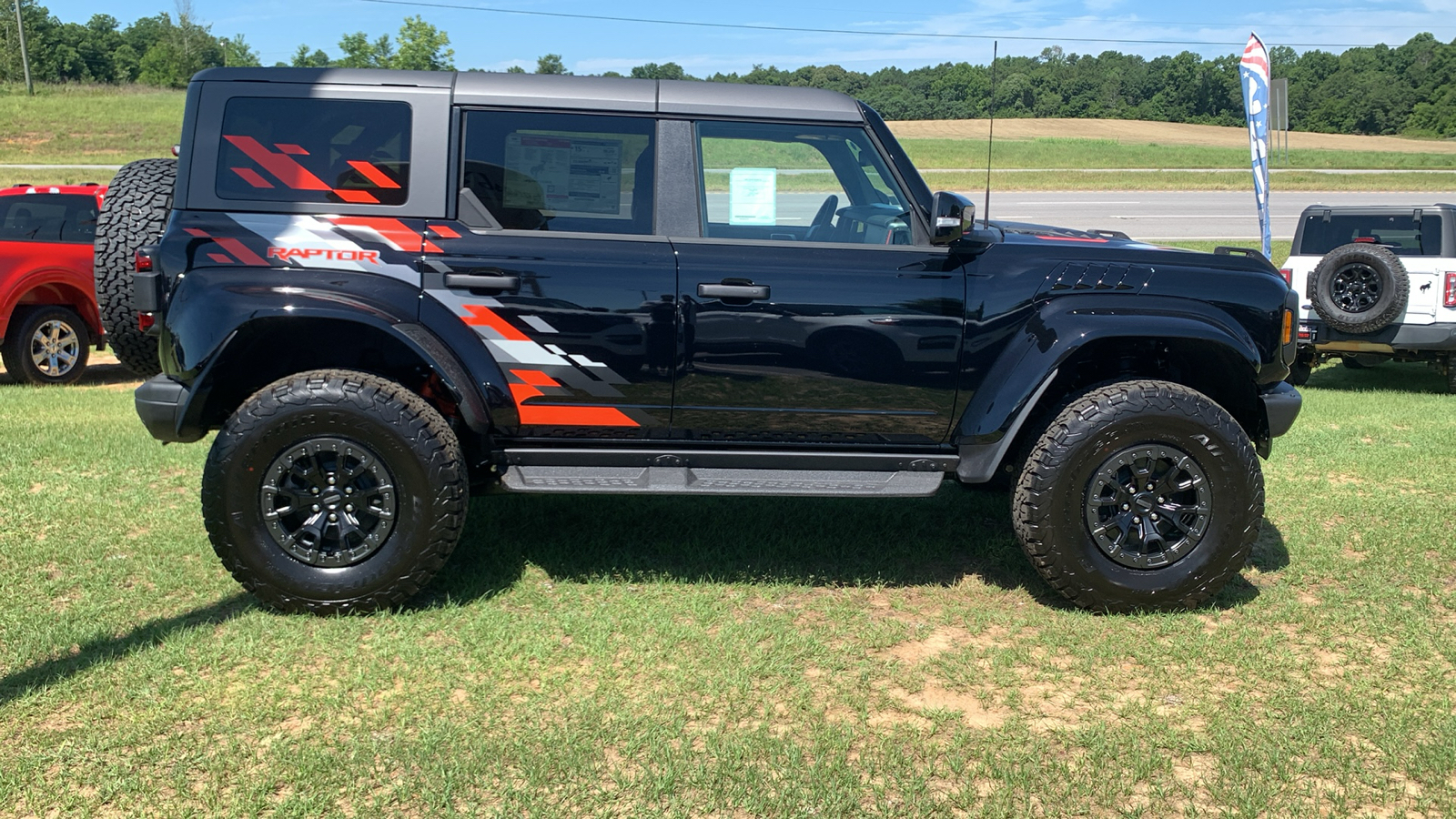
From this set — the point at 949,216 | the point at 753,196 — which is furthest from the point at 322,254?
the point at 949,216

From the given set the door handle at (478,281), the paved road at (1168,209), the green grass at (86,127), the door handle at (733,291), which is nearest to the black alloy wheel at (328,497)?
the door handle at (478,281)

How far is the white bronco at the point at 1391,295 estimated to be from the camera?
28.9 feet

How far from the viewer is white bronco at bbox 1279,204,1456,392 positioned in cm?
881

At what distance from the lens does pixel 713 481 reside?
4.24 m

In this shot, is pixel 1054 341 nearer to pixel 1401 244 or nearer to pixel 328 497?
pixel 328 497

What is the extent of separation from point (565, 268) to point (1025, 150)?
131 feet

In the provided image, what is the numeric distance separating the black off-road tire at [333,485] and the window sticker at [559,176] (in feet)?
2.94

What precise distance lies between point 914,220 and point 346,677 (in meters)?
2.69

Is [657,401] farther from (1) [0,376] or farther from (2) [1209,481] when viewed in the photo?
(1) [0,376]

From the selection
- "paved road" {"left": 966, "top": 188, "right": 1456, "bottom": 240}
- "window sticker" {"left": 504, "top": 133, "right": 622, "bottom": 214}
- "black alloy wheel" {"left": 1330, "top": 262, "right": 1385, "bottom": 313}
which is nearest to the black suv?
"window sticker" {"left": 504, "top": 133, "right": 622, "bottom": 214}

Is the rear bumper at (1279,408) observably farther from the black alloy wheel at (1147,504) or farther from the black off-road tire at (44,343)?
the black off-road tire at (44,343)

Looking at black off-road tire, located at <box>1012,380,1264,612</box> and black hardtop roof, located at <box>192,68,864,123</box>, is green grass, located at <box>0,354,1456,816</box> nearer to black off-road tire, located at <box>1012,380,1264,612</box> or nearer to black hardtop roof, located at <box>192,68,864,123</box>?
black off-road tire, located at <box>1012,380,1264,612</box>

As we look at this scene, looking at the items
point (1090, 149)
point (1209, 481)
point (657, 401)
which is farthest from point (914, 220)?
point (1090, 149)

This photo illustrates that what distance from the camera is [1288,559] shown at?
5.05 meters
